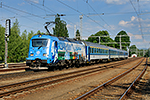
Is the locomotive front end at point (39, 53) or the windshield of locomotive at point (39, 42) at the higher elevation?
the windshield of locomotive at point (39, 42)

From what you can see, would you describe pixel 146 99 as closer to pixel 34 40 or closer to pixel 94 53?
pixel 34 40

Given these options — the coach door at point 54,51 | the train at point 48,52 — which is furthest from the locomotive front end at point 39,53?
the coach door at point 54,51

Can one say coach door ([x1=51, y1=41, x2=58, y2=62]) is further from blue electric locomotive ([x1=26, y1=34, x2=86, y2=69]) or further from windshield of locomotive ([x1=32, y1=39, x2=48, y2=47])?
windshield of locomotive ([x1=32, y1=39, x2=48, y2=47])

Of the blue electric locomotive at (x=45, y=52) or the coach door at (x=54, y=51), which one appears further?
the coach door at (x=54, y=51)

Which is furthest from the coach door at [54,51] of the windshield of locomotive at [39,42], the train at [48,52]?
the windshield of locomotive at [39,42]

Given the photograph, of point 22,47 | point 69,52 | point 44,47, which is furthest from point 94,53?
point 22,47

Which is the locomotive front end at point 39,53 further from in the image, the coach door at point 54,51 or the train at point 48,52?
the coach door at point 54,51

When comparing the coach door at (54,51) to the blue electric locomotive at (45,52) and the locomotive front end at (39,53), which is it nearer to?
the blue electric locomotive at (45,52)

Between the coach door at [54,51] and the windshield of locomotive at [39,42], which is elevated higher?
the windshield of locomotive at [39,42]

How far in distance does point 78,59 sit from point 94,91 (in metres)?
14.0

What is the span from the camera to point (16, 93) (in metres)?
7.81

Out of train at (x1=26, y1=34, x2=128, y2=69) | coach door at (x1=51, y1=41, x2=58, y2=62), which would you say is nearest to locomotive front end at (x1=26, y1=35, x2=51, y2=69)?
train at (x1=26, y1=34, x2=128, y2=69)

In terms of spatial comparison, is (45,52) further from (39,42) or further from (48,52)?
(39,42)

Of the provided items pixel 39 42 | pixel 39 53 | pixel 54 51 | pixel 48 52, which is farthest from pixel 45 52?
pixel 39 42
